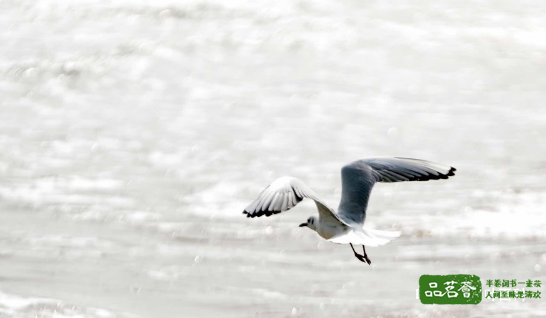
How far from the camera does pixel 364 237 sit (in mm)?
5438

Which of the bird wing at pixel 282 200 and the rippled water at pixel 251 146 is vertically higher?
the bird wing at pixel 282 200

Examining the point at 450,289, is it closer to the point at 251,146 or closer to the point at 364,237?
the point at 364,237

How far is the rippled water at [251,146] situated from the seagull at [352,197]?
78.3 inches

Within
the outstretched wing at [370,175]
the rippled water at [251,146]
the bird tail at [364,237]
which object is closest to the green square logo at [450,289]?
the rippled water at [251,146]

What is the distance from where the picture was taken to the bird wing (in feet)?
17.2

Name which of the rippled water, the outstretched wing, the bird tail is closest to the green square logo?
the rippled water

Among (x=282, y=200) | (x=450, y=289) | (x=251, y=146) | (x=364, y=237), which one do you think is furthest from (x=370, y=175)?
(x=251, y=146)

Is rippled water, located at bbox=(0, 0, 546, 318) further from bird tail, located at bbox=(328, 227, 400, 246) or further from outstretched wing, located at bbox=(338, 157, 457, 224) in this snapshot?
bird tail, located at bbox=(328, 227, 400, 246)

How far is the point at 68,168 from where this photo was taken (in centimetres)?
1159

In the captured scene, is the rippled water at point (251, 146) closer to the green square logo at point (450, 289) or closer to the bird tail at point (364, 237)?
the green square logo at point (450, 289)

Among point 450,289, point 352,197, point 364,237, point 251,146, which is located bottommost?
point 251,146

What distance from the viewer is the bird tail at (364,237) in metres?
5.34

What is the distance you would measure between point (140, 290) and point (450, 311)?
2.53 metres

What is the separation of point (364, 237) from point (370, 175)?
0.89 m
